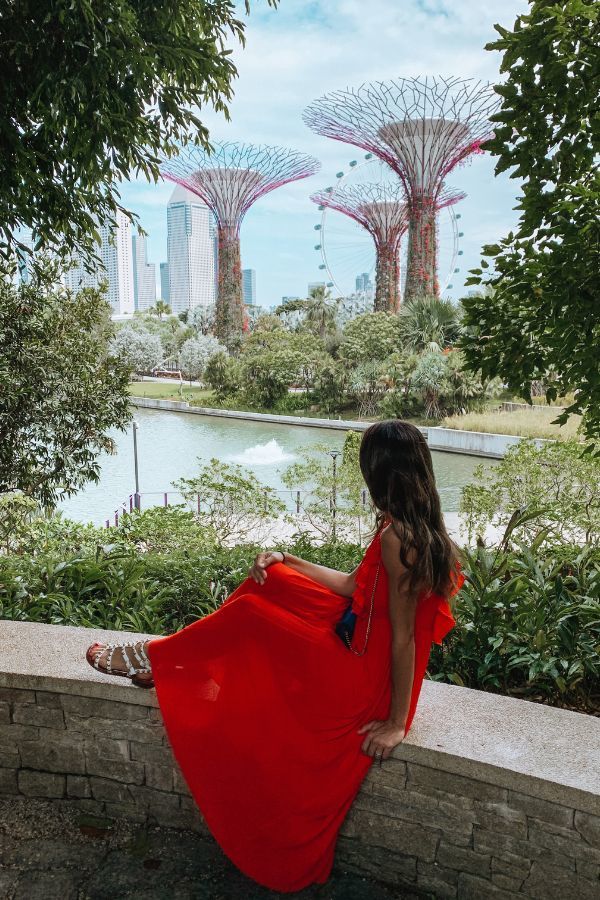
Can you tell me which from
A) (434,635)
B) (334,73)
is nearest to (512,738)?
(434,635)

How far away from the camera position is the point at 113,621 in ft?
8.73

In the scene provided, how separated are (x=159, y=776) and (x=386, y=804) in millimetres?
595

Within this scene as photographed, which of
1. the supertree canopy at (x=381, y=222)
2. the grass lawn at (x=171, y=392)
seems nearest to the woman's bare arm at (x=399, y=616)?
the grass lawn at (x=171, y=392)

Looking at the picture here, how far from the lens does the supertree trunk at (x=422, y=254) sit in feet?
96.7

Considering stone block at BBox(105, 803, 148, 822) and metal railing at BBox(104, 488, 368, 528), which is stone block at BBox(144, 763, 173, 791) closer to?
stone block at BBox(105, 803, 148, 822)

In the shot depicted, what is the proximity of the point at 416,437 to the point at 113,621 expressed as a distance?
157 centimetres

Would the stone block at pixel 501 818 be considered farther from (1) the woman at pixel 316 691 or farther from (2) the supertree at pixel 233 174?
(2) the supertree at pixel 233 174

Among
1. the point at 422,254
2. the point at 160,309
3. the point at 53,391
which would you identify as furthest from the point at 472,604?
the point at 160,309

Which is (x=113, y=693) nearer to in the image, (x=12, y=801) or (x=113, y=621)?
(x=12, y=801)

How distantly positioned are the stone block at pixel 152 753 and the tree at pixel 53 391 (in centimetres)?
442

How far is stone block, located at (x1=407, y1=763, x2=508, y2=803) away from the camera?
151 centimetres

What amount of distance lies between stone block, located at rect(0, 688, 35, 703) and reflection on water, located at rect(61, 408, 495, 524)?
36.3 feet

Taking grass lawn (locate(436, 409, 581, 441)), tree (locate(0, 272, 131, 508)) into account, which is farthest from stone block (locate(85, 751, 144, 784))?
grass lawn (locate(436, 409, 581, 441))

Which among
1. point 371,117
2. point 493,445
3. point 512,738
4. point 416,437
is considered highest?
point 371,117
